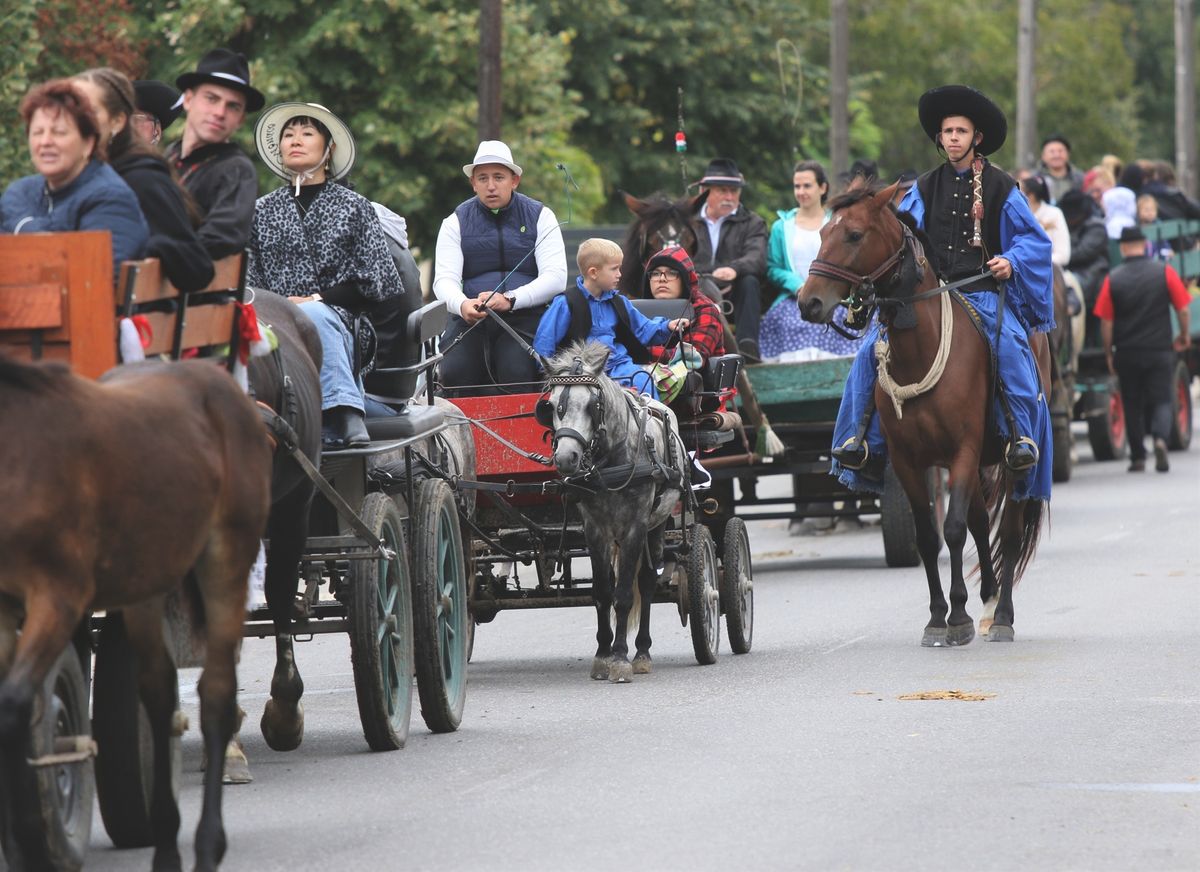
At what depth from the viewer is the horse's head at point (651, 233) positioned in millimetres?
13625

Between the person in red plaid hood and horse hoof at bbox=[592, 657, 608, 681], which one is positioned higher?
the person in red plaid hood

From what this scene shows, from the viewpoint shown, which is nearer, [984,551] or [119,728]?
[119,728]

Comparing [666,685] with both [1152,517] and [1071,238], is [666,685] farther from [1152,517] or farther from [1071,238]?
[1071,238]

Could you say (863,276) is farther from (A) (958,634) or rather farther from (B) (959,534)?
(A) (958,634)

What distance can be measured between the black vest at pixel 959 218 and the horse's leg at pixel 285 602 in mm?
5403

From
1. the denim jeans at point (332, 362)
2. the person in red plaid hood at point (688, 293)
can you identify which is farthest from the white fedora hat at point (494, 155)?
the denim jeans at point (332, 362)

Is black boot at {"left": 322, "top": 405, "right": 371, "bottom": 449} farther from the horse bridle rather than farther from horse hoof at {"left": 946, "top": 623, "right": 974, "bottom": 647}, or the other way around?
horse hoof at {"left": 946, "top": 623, "right": 974, "bottom": 647}

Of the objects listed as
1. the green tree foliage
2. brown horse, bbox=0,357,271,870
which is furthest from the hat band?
the green tree foliage

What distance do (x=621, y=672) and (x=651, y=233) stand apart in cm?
360

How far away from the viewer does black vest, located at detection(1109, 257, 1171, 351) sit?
2445 centimetres

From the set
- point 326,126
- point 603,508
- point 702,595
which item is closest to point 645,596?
point 702,595

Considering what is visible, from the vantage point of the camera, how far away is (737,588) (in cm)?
1198

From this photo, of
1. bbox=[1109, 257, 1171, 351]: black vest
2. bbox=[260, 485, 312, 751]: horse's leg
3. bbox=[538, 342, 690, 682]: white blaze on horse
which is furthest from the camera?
bbox=[1109, 257, 1171, 351]: black vest

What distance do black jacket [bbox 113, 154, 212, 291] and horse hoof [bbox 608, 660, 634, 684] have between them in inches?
174
